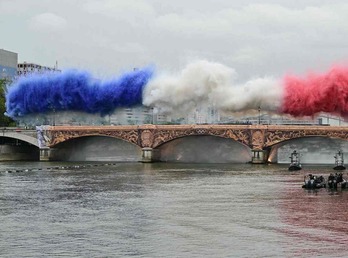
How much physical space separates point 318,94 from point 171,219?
73711mm

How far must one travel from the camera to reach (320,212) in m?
55.2

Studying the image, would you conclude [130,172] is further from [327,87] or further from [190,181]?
[327,87]

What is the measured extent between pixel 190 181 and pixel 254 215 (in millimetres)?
32181

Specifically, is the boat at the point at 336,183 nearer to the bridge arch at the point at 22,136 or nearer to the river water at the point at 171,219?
the river water at the point at 171,219

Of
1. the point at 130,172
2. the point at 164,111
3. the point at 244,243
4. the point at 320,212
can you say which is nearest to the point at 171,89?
the point at 164,111

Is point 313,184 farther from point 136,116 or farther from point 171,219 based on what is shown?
point 136,116

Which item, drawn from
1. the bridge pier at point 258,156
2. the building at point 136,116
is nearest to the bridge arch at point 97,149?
the building at point 136,116

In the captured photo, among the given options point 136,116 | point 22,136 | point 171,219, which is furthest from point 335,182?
point 136,116

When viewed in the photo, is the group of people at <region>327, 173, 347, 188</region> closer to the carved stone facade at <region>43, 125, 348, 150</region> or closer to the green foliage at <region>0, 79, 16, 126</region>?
the carved stone facade at <region>43, 125, 348, 150</region>

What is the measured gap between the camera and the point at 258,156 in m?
125

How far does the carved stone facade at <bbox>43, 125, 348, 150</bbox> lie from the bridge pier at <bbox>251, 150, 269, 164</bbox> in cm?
77

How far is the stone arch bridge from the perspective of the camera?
120188mm

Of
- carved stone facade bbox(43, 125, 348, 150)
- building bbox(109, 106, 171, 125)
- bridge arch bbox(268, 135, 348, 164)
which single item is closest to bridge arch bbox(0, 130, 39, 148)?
carved stone facade bbox(43, 125, 348, 150)

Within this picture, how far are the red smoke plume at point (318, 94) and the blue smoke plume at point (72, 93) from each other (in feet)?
88.8
